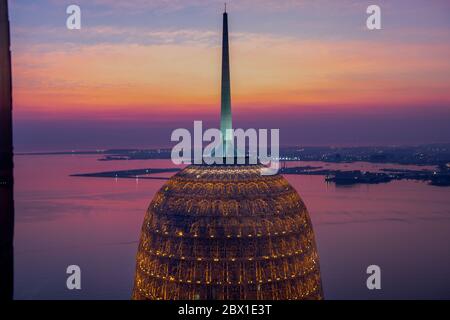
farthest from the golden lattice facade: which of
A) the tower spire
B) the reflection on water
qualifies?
the reflection on water

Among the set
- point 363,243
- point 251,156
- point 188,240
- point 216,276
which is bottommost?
point 363,243

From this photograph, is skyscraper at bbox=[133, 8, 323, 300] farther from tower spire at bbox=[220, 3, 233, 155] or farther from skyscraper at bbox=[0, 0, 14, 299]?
skyscraper at bbox=[0, 0, 14, 299]

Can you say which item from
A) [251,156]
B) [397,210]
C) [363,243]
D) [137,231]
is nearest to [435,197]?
[397,210]

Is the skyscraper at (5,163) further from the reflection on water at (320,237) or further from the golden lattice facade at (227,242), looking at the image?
the reflection on water at (320,237)

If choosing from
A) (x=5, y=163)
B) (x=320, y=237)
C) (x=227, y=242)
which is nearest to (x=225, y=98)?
(x=227, y=242)

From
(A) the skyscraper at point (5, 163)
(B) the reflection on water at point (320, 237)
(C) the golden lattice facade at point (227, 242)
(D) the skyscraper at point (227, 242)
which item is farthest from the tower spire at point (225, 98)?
(A) the skyscraper at point (5, 163)

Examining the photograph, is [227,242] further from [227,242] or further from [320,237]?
[320,237]
